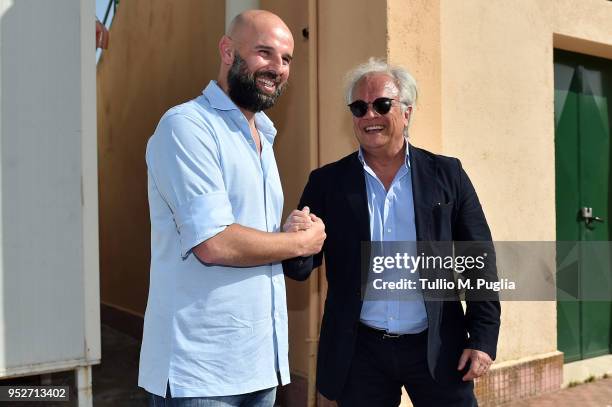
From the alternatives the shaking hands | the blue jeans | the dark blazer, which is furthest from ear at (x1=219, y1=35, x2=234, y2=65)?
the blue jeans

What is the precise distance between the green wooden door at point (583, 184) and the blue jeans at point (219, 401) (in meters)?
4.02

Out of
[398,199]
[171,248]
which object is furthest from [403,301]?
[171,248]

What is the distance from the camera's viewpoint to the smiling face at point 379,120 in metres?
2.39

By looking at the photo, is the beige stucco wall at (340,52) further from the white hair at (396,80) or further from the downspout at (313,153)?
the white hair at (396,80)

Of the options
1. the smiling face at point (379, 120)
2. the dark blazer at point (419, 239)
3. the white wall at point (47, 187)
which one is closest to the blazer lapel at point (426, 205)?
the dark blazer at point (419, 239)

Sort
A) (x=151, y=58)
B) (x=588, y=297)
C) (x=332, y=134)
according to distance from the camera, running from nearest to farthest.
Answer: (x=332, y=134) → (x=588, y=297) → (x=151, y=58)

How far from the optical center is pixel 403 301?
90.8 inches

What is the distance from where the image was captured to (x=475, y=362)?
2.26m

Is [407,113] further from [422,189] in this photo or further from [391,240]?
[391,240]

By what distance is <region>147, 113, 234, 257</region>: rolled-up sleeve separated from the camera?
5.62ft

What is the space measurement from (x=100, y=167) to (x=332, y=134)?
19.1ft

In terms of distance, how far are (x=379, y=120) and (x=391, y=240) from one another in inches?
20.1

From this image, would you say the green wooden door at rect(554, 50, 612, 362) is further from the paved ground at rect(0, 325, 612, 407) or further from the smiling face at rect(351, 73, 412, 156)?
the smiling face at rect(351, 73, 412, 156)

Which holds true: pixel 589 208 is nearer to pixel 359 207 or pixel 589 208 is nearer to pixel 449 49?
pixel 449 49
